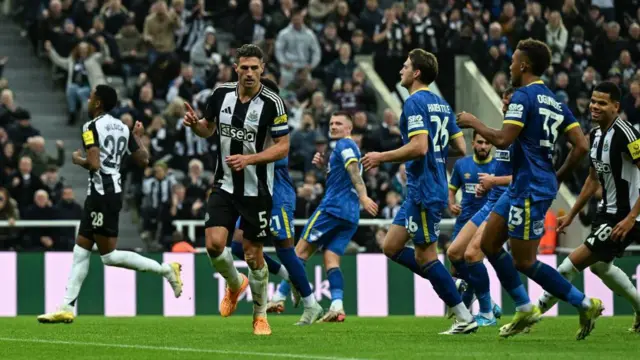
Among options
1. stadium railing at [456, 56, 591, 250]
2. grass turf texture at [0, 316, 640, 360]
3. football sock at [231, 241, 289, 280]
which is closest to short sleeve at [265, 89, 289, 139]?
grass turf texture at [0, 316, 640, 360]

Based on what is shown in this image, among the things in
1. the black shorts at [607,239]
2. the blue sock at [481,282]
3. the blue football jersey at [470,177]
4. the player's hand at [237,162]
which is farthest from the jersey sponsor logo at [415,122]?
the blue football jersey at [470,177]

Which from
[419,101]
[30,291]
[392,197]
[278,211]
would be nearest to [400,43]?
[392,197]

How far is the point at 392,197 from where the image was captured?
73.2 ft

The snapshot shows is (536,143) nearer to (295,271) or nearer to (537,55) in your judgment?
(537,55)

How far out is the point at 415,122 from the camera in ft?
39.4

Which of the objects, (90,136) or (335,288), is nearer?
(90,136)

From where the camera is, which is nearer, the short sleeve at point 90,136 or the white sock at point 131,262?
the short sleeve at point 90,136

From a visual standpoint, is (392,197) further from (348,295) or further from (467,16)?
(467,16)

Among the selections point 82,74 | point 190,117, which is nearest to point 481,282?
point 190,117

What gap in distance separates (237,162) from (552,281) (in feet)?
8.72

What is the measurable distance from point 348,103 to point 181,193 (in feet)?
14.3

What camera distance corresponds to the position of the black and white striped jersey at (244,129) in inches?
470

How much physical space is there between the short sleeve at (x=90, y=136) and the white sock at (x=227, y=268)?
7.81 ft

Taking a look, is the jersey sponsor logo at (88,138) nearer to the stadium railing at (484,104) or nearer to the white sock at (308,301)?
the white sock at (308,301)
